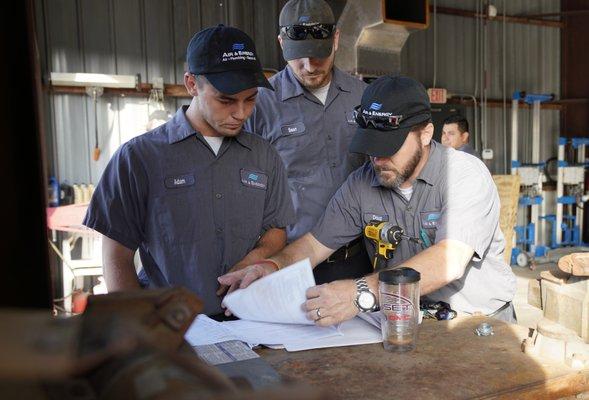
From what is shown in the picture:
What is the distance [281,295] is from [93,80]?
468 centimetres

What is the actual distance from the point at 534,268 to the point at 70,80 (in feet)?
20.0

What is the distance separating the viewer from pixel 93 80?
5566 mm

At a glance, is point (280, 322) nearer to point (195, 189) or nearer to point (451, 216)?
point (195, 189)

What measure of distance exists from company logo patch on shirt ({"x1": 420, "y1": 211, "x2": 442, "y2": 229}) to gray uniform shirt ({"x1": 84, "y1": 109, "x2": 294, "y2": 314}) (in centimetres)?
60

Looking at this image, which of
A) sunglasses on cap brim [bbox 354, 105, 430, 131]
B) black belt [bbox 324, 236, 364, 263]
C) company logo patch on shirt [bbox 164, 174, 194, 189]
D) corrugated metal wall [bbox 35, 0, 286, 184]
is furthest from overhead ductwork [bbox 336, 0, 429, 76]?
company logo patch on shirt [bbox 164, 174, 194, 189]

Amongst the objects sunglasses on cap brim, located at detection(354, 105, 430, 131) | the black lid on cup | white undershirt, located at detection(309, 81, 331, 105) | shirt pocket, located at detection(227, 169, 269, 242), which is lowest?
the black lid on cup

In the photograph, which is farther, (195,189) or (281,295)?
(195,189)

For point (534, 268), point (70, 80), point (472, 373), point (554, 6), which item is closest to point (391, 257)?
point (472, 373)

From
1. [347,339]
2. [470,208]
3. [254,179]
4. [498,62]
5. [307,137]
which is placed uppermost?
[498,62]

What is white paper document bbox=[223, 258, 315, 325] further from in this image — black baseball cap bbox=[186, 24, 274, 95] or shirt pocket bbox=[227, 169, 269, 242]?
black baseball cap bbox=[186, 24, 274, 95]

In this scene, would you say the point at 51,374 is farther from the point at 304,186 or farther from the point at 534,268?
the point at 534,268

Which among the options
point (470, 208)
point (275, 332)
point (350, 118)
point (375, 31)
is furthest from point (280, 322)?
point (375, 31)

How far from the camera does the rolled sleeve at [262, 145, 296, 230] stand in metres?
1.99

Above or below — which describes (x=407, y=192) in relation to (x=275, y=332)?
above
